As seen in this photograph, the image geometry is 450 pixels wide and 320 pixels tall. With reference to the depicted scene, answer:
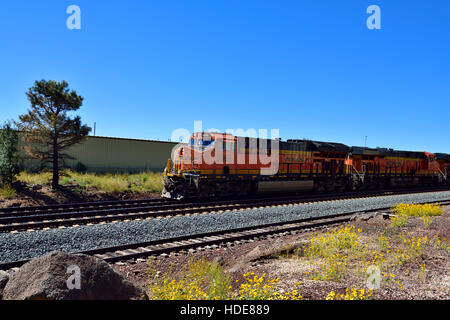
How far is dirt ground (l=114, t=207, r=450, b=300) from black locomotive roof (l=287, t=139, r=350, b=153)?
31.1 ft

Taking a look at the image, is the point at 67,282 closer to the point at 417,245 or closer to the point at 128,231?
the point at 128,231

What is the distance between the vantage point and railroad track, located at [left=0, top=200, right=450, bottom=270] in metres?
7.59

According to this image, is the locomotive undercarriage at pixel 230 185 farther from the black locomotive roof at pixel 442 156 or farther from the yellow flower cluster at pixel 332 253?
the black locomotive roof at pixel 442 156

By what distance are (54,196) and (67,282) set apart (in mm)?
14089

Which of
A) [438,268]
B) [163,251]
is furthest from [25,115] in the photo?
[438,268]

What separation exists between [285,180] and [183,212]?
801 cm

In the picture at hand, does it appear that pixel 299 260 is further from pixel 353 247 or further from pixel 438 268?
pixel 438 268

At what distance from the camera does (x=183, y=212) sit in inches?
492

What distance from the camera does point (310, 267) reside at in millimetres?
6004

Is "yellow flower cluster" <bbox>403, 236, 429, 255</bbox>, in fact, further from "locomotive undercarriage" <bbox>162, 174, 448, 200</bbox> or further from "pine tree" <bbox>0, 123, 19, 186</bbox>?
"pine tree" <bbox>0, 123, 19, 186</bbox>

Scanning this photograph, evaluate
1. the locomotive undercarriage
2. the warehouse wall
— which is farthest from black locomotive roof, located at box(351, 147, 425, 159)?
the warehouse wall

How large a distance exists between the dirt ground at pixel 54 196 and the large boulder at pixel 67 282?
1212 centimetres

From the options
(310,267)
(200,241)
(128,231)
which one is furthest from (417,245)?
(128,231)

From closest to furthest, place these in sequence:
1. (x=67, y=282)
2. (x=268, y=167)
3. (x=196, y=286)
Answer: (x=67, y=282), (x=196, y=286), (x=268, y=167)
